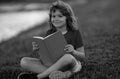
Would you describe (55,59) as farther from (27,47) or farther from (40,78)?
(27,47)

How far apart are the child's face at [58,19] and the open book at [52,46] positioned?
0.41 m

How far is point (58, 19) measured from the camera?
5195mm

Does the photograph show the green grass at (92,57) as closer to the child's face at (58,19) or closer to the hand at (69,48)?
the hand at (69,48)

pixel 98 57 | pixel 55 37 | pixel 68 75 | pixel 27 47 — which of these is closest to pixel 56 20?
pixel 55 37

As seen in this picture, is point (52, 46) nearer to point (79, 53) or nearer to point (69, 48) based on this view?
point (69, 48)

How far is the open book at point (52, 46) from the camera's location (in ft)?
15.7

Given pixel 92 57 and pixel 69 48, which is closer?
pixel 69 48

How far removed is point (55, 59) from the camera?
4.93 meters

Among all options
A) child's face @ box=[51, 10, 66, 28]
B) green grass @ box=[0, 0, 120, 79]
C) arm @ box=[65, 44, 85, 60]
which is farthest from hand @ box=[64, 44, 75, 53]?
child's face @ box=[51, 10, 66, 28]

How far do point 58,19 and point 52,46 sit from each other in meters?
0.52

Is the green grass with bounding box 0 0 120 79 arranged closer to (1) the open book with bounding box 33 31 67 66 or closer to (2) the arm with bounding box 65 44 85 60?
(2) the arm with bounding box 65 44 85 60

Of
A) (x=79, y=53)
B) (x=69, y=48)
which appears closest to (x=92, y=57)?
(x=79, y=53)

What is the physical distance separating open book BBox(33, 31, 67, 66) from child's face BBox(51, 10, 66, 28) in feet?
1.33

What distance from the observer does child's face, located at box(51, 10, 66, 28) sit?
205 inches
